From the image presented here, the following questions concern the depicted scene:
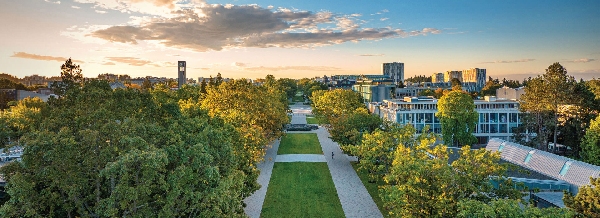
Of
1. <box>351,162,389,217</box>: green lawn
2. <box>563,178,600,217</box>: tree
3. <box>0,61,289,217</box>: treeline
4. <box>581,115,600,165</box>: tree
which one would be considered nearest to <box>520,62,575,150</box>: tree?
<box>581,115,600,165</box>: tree

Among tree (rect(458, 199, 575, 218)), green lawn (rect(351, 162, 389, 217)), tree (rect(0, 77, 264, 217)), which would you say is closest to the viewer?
tree (rect(0, 77, 264, 217))

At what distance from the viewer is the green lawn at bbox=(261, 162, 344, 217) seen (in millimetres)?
28062

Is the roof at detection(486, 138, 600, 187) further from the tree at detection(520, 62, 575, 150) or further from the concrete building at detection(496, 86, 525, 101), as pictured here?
the concrete building at detection(496, 86, 525, 101)

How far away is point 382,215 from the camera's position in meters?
26.9

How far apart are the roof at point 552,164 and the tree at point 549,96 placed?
13756 mm

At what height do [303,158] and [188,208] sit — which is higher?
[188,208]

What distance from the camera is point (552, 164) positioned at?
27109mm

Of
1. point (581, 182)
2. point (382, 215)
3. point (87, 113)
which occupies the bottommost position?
point (382, 215)

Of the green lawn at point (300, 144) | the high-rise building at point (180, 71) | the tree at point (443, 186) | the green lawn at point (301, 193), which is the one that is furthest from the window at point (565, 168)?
the high-rise building at point (180, 71)

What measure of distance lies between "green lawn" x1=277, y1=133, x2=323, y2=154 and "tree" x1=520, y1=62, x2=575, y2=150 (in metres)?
25.7

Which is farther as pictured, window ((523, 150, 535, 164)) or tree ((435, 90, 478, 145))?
tree ((435, 90, 478, 145))

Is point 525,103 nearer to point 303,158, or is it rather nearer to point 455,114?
point 455,114

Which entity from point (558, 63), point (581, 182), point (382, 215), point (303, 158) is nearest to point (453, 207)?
point (382, 215)

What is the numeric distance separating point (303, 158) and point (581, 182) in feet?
95.2
